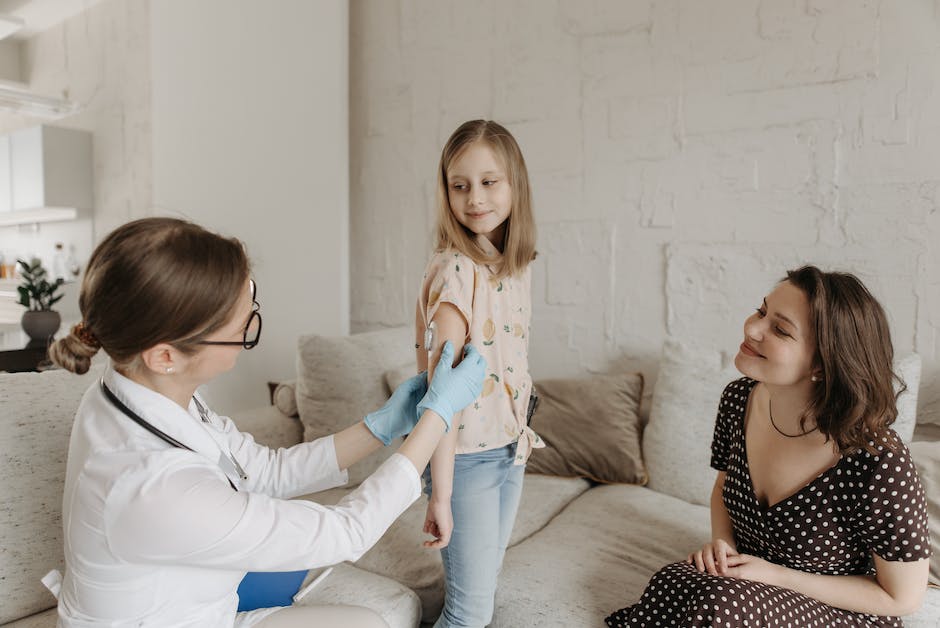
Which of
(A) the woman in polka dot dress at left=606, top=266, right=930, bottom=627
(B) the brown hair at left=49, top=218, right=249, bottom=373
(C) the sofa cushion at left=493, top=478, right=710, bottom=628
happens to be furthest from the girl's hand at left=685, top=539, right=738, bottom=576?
(B) the brown hair at left=49, top=218, right=249, bottom=373

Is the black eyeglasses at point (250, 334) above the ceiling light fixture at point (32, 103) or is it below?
below

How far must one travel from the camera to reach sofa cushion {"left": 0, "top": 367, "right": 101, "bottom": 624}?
3.69 ft

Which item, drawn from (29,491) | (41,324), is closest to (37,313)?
(41,324)

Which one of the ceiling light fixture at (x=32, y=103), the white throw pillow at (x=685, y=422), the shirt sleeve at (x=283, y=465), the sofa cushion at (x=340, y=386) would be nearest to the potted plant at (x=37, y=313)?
the ceiling light fixture at (x=32, y=103)

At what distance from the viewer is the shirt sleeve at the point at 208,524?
771 millimetres

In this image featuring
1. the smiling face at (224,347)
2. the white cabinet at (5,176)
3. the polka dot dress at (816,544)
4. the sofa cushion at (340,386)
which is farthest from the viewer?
the white cabinet at (5,176)

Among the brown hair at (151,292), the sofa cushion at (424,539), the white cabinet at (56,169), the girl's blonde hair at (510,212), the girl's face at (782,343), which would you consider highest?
the white cabinet at (56,169)

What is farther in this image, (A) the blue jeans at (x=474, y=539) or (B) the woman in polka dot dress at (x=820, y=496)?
(A) the blue jeans at (x=474, y=539)

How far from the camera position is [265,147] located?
250 centimetres

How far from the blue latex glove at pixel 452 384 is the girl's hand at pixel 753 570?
1.83 feet

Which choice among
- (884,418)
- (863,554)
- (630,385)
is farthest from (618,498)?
(884,418)

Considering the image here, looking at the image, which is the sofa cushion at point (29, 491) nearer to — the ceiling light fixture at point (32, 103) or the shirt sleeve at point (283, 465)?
the shirt sleeve at point (283, 465)

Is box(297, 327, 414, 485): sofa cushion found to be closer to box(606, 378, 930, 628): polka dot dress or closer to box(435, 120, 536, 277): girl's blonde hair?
box(435, 120, 536, 277): girl's blonde hair

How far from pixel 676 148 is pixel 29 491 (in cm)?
201
